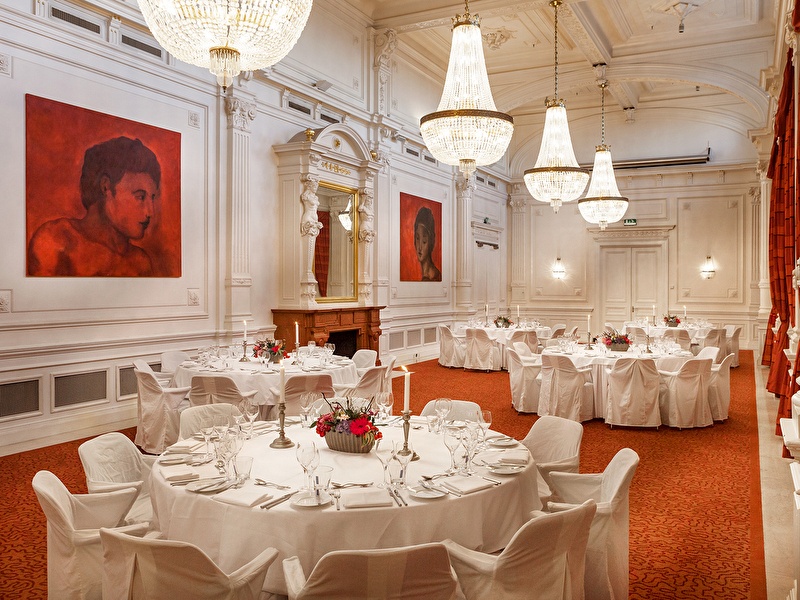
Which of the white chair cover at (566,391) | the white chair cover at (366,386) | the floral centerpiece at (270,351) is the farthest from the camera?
the white chair cover at (566,391)

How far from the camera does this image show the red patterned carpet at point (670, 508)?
339 centimetres

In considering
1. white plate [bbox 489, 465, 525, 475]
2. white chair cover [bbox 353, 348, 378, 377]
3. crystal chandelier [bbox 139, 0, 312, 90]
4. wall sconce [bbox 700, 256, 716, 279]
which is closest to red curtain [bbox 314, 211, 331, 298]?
white chair cover [bbox 353, 348, 378, 377]

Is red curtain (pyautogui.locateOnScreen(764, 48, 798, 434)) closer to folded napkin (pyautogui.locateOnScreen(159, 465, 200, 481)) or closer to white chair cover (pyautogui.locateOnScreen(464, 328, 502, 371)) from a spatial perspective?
white chair cover (pyautogui.locateOnScreen(464, 328, 502, 371))

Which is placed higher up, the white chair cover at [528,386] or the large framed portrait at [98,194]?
the large framed portrait at [98,194]

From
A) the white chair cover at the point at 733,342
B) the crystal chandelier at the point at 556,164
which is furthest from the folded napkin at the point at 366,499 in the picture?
the white chair cover at the point at 733,342

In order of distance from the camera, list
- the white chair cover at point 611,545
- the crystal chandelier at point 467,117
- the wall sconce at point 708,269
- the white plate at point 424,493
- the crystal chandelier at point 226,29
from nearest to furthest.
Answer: the white plate at point 424,493, the white chair cover at point 611,545, the crystal chandelier at point 226,29, the crystal chandelier at point 467,117, the wall sconce at point 708,269

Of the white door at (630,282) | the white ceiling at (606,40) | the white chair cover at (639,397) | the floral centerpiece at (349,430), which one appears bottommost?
the white chair cover at (639,397)

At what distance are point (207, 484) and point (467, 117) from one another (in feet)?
13.0

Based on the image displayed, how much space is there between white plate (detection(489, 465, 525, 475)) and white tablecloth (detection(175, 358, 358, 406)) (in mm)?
3079

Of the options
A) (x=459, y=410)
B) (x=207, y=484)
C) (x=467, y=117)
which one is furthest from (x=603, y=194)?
(x=207, y=484)

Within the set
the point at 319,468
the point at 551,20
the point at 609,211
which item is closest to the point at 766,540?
the point at 319,468

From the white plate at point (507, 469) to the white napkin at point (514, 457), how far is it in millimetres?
47

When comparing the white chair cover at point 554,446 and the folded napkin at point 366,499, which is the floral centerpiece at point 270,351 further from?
the folded napkin at point 366,499

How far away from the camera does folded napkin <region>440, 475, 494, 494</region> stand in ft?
8.61
